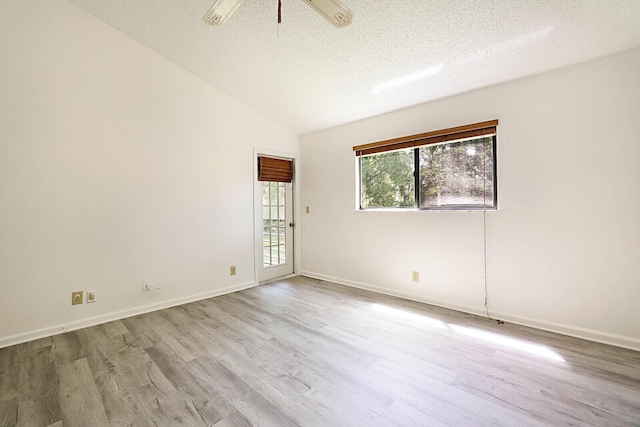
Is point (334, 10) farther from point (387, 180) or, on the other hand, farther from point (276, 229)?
point (276, 229)

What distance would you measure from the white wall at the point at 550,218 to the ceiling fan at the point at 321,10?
5.66ft

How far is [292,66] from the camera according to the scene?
2998mm

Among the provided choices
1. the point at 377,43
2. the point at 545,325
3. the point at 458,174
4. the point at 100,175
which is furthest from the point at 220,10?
the point at 545,325

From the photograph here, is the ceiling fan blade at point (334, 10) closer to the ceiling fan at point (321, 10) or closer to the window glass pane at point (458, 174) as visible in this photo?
the ceiling fan at point (321, 10)

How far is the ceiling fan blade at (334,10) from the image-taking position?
5.93 ft

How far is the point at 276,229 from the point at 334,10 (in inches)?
124

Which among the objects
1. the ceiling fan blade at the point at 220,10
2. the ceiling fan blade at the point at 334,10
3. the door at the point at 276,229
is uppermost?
the ceiling fan blade at the point at 220,10

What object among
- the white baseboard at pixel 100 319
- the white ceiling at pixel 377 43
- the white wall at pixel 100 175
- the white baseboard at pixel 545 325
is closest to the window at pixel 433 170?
the white ceiling at pixel 377 43

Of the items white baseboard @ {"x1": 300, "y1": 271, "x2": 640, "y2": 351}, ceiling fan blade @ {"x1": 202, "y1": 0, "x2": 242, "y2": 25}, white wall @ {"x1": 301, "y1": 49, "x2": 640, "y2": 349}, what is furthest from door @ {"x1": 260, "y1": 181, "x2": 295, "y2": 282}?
ceiling fan blade @ {"x1": 202, "y1": 0, "x2": 242, "y2": 25}

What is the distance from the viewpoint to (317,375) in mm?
1905

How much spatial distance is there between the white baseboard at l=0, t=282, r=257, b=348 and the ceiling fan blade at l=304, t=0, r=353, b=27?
3255mm

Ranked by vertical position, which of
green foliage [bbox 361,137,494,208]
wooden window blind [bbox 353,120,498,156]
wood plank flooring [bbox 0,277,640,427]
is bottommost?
wood plank flooring [bbox 0,277,640,427]

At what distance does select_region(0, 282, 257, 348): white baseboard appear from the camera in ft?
7.90

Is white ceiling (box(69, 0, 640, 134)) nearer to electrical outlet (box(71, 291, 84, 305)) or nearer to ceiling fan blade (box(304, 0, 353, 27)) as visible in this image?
Result: ceiling fan blade (box(304, 0, 353, 27))
